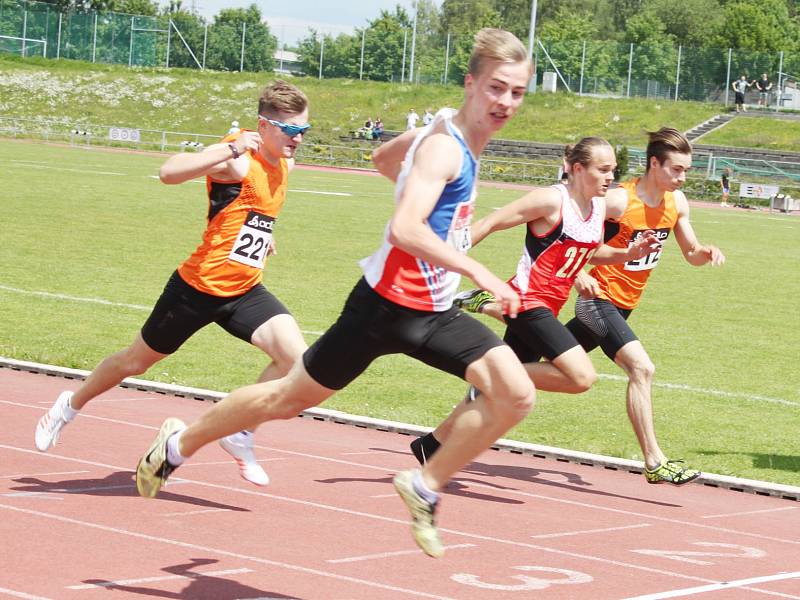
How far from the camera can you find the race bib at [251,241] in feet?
23.3

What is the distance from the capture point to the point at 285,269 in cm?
1947

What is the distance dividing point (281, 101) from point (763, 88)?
2383 inches

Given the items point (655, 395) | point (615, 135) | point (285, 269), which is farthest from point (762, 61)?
point (655, 395)

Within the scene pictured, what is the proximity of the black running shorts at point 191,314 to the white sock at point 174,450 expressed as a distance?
1.31m

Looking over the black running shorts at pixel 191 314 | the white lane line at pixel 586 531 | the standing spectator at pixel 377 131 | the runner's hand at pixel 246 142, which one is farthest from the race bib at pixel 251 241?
the standing spectator at pixel 377 131

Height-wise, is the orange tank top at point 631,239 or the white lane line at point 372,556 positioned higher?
the orange tank top at point 631,239

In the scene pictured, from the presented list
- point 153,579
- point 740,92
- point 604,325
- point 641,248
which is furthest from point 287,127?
point 740,92

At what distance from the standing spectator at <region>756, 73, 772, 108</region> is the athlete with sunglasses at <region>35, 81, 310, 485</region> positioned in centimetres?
5998

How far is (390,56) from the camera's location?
7750cm

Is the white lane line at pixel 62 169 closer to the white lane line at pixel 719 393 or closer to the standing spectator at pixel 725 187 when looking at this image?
the standing spectator at pixel 725 187

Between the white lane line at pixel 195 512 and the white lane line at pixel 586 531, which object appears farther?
the white lane line at pixel 586 531

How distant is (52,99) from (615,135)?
27670 mm

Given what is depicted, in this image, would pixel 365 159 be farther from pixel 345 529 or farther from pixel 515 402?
pixel 515 402

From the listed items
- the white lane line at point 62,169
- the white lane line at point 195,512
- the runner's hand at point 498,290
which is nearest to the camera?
the runner's hand at point 498,290
